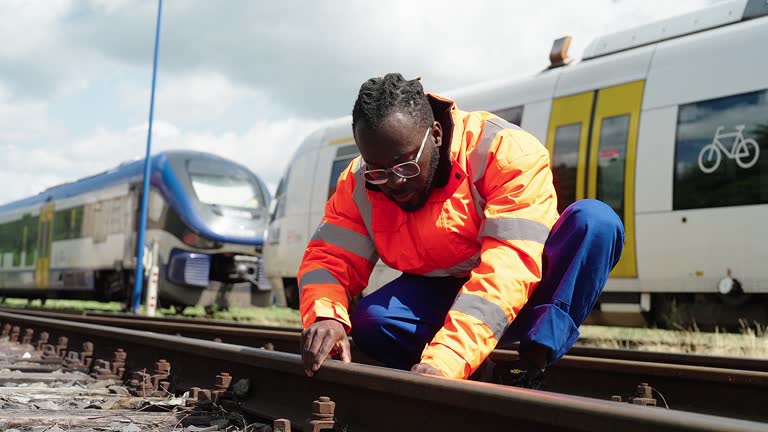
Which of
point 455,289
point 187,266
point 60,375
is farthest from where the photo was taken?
point 187,266

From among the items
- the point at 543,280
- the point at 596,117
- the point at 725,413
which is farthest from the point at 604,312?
the point at 543,280

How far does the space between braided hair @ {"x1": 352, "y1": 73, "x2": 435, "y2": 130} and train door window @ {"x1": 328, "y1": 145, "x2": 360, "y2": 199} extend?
7.69 meters

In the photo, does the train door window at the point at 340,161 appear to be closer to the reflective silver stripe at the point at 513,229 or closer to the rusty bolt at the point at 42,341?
the rusty bolt at the point at 42,341

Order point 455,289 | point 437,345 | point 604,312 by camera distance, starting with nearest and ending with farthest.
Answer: point 437,345 → point 455,289 → point 604,312

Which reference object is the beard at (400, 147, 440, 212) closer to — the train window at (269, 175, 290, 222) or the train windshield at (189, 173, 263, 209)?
the train window at (269, 175, 290, 222)

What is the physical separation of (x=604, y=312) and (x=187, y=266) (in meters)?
8.62

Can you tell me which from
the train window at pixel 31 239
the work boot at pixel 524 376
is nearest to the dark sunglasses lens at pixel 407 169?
the work boot at pixel 524 376

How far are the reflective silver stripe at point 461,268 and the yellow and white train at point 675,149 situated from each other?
459cm

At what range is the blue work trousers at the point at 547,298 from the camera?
259 centimetres

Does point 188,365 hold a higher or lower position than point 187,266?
lower

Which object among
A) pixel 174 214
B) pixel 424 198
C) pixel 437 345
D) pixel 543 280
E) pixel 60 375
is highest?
pixel 174 214

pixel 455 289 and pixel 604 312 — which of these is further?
pixel 604 312

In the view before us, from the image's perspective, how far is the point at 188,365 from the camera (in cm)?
388

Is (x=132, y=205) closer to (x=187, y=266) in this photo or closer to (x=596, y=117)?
(x=187, y=266)
